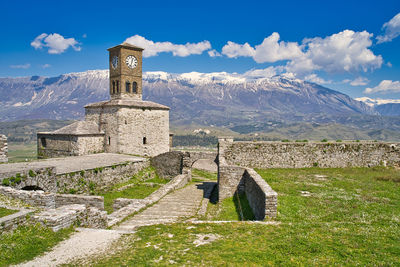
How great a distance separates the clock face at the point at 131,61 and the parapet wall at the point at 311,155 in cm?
2346

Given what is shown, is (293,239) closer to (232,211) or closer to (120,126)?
(232,211)

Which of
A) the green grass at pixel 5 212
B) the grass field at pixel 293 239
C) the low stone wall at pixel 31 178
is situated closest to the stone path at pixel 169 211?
the grass field at pixel 293 239

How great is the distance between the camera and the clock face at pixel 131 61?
37688 millimetres

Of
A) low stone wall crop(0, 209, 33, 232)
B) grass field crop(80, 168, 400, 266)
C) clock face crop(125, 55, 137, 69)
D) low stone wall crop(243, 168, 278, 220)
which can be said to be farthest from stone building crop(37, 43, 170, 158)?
grass field crop(80, 168, 400, 266)

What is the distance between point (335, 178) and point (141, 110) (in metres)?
24.7

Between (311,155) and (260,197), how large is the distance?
11.1 meters

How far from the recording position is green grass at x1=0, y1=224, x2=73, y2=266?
710cm

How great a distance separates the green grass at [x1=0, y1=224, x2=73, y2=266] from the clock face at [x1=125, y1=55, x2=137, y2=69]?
31965 mm

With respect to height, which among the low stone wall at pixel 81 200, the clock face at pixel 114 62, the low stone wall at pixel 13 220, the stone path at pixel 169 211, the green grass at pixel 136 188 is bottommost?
the green grass at pixel 136 188

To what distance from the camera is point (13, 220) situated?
8.39m

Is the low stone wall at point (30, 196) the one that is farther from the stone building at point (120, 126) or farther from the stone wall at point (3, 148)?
the stone building at point (120, 126)

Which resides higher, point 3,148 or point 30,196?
point 3,148

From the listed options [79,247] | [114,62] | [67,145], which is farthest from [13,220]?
[114,62]

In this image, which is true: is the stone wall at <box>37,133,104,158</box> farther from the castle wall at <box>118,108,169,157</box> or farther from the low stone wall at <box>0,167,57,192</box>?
the low stone wall at <box>0,167,57,192</box>
